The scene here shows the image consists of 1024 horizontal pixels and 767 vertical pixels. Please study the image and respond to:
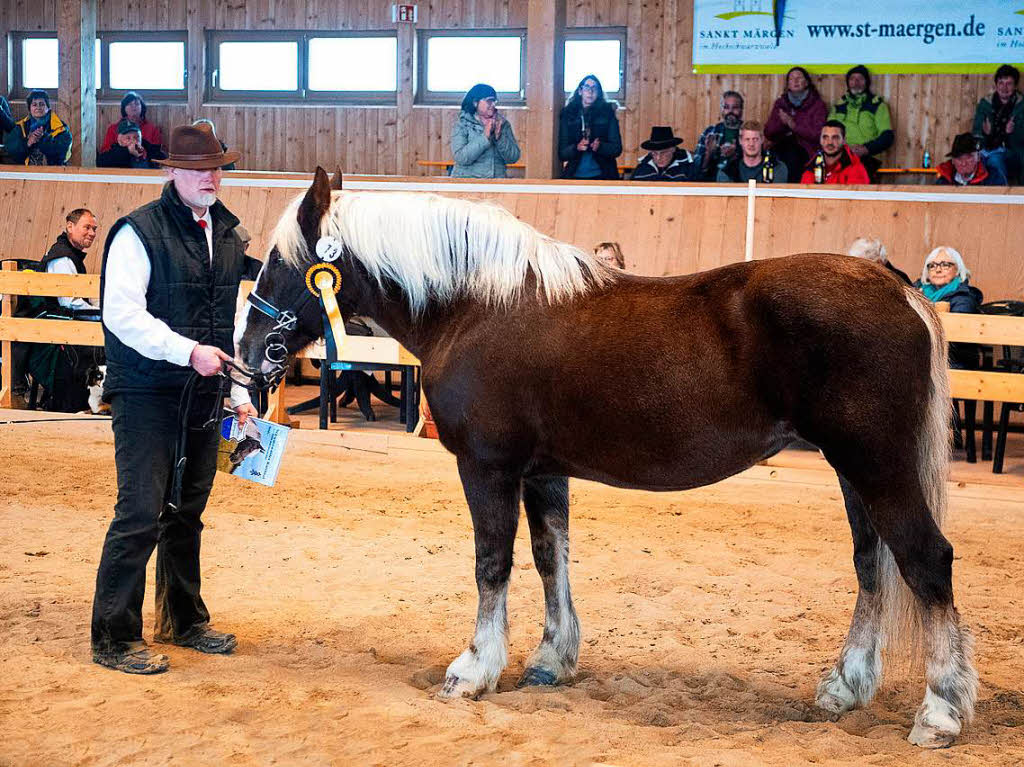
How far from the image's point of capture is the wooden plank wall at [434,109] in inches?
454

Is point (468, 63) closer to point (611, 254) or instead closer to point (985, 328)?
point (611, 254)

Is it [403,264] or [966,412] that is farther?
[966,412]

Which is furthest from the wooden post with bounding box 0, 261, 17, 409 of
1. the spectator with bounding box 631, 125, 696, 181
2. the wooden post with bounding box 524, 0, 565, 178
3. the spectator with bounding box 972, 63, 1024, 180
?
the spectator with bounding box 972, 63, 1024, 180

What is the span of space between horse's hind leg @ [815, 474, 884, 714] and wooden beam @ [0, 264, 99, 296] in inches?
250

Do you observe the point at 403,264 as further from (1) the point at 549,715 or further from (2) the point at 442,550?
(2) the point at 442,550

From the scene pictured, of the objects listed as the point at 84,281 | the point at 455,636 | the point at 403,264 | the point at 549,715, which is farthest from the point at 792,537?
the point at 84,281

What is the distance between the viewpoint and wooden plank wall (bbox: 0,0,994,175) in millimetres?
11531

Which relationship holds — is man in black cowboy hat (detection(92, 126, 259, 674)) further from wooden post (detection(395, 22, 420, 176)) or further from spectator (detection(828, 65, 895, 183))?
wooden post (detection(395, 22, 420, 176))

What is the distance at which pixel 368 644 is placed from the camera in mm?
4148

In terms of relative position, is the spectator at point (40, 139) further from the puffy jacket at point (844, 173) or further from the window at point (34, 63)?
the puffy jacket at point (844, 173)

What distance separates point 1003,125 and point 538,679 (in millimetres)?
8202

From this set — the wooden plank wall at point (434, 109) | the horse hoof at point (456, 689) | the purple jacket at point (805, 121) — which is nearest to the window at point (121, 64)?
the wooden plank wall at point (434, 109)

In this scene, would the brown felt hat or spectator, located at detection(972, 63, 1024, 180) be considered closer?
the brown felt hat

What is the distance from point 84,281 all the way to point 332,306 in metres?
5.32
